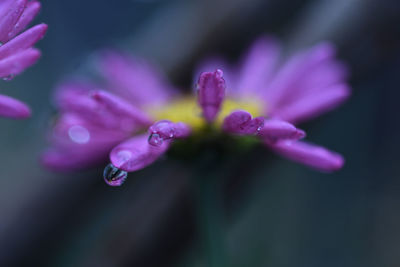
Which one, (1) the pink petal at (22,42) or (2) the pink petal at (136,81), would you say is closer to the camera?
(1) the pink petal at (22,42)

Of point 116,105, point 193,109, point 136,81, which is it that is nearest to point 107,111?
A: point 116,105

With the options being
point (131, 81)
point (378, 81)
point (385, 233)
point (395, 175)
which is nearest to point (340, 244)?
point (385, 233)

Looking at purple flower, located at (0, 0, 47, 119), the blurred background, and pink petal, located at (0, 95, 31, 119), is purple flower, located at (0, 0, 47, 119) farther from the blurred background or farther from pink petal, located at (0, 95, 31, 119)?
the blurred background

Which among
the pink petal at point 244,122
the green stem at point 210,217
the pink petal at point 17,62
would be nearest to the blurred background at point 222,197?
the green stem at point 210,217

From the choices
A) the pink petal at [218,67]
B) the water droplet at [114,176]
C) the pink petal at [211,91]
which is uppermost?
the pink petal at [218,67]

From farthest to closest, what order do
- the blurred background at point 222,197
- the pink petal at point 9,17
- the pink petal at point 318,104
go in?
the blurred background at point 222,197, the pink petal at point 318,104, the pink petal at point 9,17

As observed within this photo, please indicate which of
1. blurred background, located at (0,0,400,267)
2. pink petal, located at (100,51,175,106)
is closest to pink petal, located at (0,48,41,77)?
Answer: blurred background, located at (0,0,400,267)

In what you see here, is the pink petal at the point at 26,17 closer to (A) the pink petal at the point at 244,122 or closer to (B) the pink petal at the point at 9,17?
(B) the pink petal at the point at 9,17
